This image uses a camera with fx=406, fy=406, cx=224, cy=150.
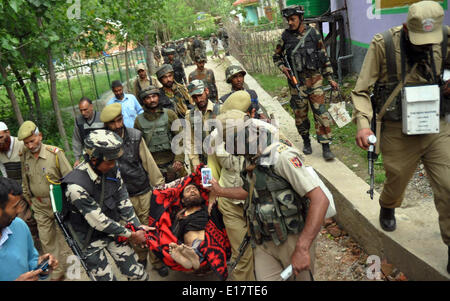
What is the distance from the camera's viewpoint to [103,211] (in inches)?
135

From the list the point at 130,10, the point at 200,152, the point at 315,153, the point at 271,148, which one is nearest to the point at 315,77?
the point at 315,153

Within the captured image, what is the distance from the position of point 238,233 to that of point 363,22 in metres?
6.52

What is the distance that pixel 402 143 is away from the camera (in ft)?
10.4

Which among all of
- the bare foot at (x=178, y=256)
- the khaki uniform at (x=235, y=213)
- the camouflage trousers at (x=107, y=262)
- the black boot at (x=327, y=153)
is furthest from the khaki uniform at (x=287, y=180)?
the black boot at (x=327, y=153)

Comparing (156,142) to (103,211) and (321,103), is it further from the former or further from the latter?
(321,103)

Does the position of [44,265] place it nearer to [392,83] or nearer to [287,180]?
[287,180]

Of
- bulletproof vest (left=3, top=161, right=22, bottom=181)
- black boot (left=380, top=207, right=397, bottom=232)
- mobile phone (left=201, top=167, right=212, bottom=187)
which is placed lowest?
black boot (left=380, top=207, right=397, bottom=232)

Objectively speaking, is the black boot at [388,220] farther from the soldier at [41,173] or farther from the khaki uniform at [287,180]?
the soldier at [41,173]

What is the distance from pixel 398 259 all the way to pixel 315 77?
9.11 ft

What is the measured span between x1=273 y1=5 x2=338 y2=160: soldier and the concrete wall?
183 centimetres

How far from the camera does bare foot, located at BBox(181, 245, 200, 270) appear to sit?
3854mm

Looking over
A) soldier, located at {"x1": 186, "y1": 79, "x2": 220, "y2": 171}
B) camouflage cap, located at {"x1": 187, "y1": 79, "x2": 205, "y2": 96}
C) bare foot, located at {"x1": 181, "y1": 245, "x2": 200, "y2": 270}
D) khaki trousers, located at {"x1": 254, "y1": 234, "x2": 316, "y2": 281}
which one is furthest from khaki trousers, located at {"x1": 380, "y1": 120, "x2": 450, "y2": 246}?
camouflage cap, located at {"x1": 187, "y1": 79, "x2": 205, "y2": 96}

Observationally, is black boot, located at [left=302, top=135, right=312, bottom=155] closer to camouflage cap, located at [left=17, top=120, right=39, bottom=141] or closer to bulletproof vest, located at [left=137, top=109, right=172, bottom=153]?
bulletproof vest, located at [left=137, top=109, right=172, bottom=153]

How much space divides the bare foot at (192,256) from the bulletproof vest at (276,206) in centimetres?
132
